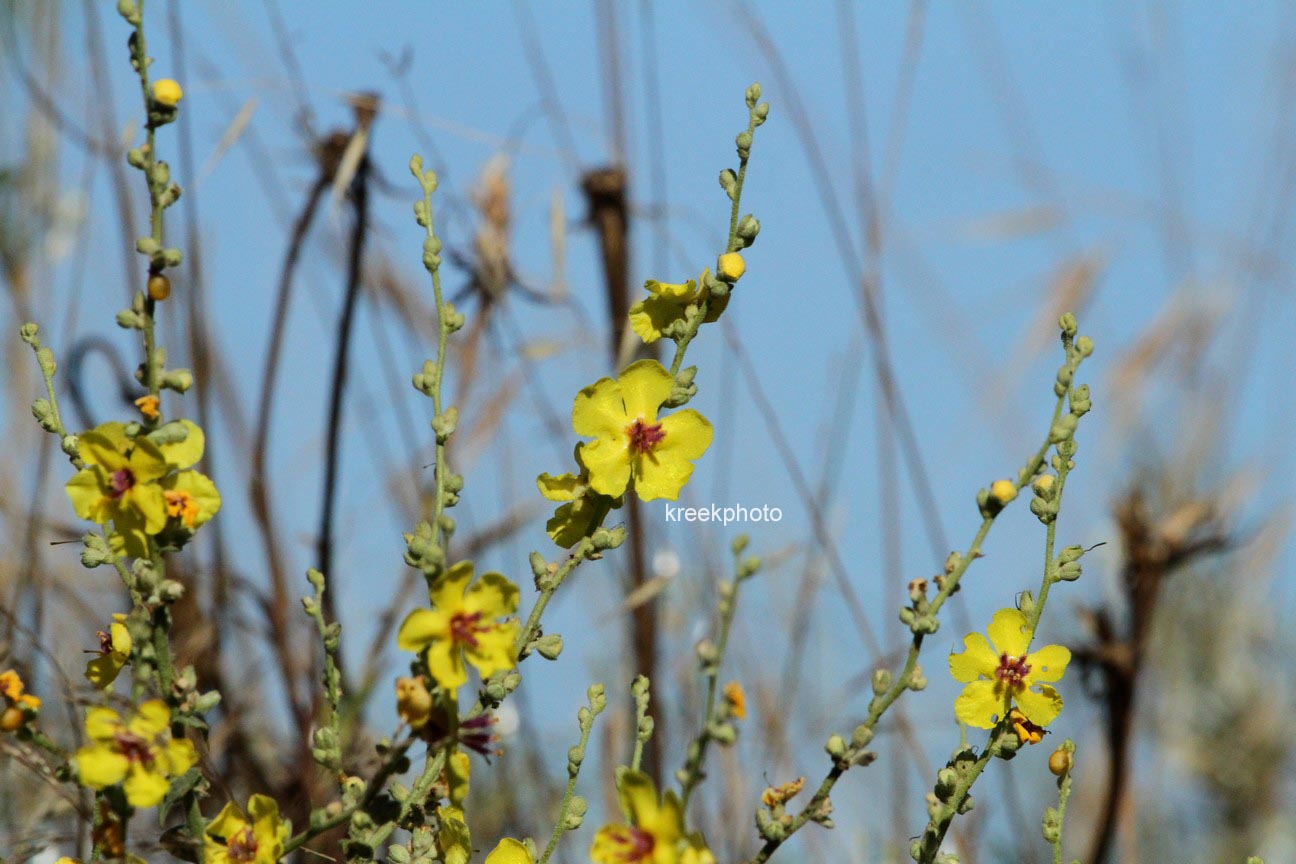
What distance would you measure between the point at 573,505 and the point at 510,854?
186 millimetres

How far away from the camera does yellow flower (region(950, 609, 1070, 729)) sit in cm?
71

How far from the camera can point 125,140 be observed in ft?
3.77

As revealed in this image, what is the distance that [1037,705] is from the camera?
27.8 inches

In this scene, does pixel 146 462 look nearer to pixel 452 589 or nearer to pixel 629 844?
pixel 452 589

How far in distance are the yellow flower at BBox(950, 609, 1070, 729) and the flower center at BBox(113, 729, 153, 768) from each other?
16.2 inches

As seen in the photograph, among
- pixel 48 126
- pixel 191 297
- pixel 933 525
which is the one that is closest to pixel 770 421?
pixel 933 525

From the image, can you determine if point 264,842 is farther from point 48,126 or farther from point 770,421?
point 48,126

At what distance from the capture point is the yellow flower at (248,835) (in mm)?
619

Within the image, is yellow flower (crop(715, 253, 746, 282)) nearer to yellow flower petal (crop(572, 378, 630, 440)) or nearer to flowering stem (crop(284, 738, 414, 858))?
yellow flower petal (crop(572, 378, 630, 440))

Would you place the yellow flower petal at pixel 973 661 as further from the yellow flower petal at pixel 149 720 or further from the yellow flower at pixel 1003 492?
the yellow flower petal at pixel 149 720

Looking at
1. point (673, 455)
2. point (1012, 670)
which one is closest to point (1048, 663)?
point (1012, 670)

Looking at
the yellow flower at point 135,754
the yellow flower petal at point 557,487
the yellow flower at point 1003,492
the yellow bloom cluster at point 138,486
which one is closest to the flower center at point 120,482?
the yellow bloom cluster at point 138,486

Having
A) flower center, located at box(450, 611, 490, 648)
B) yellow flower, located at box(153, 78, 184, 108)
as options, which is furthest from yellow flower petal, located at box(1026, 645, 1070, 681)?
yellow flower, located at box(153, 78, 184, 108)

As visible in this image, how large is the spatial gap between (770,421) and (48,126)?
1094 mm
